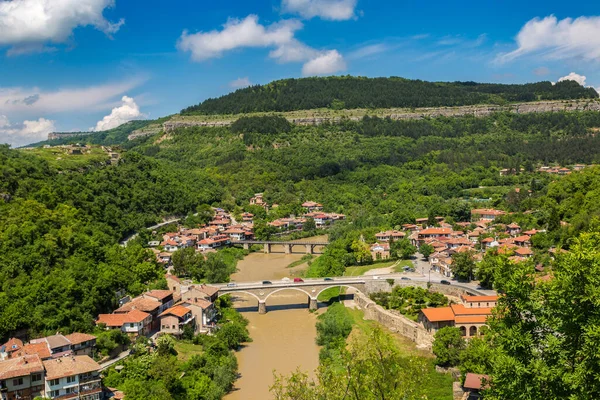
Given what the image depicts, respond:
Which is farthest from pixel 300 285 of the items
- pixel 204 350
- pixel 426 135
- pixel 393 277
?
pixel 426 135

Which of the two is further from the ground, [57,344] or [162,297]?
[57,344]

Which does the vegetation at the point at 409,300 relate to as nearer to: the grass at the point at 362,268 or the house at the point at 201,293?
the grass at the point at 362,268

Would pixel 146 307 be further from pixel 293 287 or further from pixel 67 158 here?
pixel 67 158

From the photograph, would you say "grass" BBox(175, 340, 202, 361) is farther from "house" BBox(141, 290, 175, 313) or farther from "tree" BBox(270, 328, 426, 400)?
"tree" BBox(270, 328, 426, 400)

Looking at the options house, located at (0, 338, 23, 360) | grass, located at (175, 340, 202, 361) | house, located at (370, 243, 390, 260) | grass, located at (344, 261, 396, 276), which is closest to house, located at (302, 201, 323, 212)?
house, located at (370, 243, 390, 260)

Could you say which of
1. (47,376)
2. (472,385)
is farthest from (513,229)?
(47,376)

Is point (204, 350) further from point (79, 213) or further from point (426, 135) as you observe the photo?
point (426, 135)
